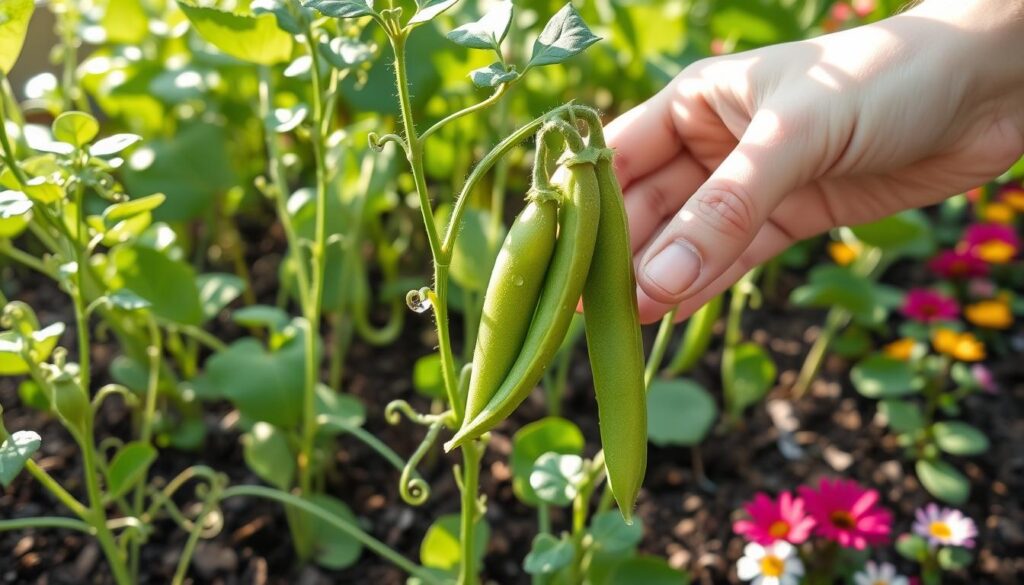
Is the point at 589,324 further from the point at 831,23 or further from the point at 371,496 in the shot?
the point at 831,23

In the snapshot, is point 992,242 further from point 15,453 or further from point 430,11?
point 15,453

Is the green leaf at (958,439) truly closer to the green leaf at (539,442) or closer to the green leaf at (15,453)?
the green leaf at (539,442)

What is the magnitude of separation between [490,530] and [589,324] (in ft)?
2.31

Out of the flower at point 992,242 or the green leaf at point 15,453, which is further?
A: the flower at point 992,242

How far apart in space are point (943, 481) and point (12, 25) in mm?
1306

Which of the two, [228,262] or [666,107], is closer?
[666,107]

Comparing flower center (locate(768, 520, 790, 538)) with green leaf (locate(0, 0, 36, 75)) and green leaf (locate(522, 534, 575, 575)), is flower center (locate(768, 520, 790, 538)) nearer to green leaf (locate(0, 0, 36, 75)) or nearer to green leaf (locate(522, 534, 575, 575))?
green leaf (locate(522, 534, 575, 575))

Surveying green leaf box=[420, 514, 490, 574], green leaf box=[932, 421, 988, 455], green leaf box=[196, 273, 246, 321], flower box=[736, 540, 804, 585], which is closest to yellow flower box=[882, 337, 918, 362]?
green leaf box=[932, 421, 988, 455]

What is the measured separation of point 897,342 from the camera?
1.72 meters

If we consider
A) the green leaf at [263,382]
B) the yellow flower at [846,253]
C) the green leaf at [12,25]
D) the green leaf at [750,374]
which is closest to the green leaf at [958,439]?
the green leaf at [750,374]

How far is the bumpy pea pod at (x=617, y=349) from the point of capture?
0.71 metres

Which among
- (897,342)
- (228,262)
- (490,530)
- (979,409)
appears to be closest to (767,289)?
(897,342)

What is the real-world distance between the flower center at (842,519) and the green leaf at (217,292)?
819mm

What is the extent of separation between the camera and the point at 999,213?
1.91 metres
